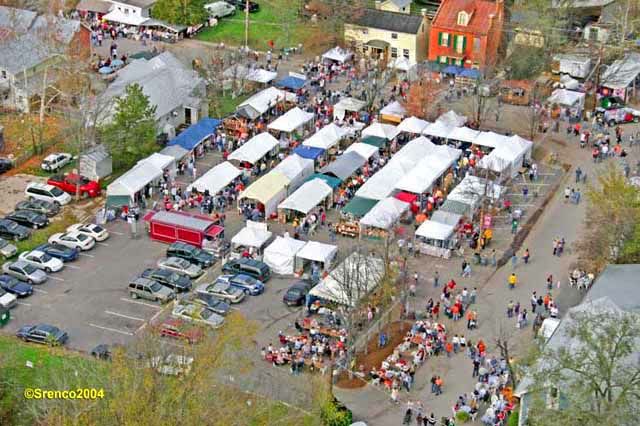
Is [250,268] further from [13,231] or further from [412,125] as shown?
[412,125]

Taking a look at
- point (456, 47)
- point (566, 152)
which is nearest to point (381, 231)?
point (566, 152)

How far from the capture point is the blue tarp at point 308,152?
61.3m

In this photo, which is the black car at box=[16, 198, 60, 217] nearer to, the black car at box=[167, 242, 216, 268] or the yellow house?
the black car at box=[167, 242, 216, 268]

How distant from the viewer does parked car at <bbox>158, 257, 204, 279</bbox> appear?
51.7 meters

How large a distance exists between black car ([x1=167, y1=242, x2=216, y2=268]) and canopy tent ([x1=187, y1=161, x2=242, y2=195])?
218 inches

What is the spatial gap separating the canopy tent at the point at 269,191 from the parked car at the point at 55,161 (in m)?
10.7

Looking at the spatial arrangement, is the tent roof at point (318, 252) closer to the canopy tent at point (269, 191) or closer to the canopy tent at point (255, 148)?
the canopy tent at point (269, 191)

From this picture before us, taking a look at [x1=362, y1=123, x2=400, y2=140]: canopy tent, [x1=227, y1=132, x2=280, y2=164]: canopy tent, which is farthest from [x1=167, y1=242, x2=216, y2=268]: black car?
[x1=362, y1=123, x2=400, y2=140]: canopy tent

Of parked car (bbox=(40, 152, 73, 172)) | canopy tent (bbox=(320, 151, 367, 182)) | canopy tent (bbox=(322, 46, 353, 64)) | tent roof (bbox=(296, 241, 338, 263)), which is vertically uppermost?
canopy tent (bbox=(322, 46, 353, 64))

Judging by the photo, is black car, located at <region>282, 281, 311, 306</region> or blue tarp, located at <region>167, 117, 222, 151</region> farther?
blue tarp, located at <region>167, 117, 222, 151</region>

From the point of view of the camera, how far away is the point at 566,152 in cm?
6425

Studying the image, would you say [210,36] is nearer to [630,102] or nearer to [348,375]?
[630,102]

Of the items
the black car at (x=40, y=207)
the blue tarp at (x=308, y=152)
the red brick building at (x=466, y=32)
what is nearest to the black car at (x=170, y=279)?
the black car at (x=40, y=207)

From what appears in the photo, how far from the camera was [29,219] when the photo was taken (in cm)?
5559
